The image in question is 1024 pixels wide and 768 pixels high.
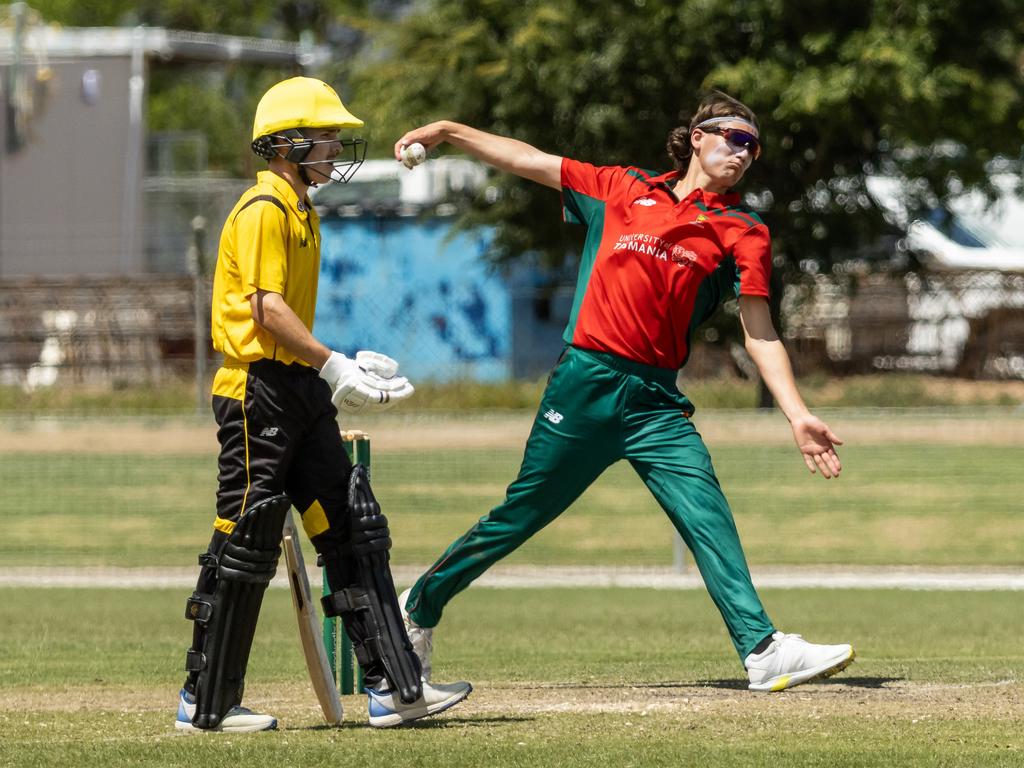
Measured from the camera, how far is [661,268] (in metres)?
6.67

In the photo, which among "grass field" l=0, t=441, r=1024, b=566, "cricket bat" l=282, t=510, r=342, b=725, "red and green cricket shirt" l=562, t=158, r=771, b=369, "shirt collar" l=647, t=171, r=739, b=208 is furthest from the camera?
"grass field" l=0, t=441, r=1024, b=566

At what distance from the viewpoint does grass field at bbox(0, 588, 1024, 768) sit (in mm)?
5512

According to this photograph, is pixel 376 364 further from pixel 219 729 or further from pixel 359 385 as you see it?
pixel 219 729

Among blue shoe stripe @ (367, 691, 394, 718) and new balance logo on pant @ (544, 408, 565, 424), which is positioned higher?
new balance logo on pant @ (544, 408, 565, 424)

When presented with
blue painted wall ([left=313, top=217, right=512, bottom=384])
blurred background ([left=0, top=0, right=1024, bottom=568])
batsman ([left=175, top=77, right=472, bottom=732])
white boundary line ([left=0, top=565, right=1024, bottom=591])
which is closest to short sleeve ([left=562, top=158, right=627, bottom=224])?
batsman ([left=175, top=77, right=472, bottom=732])

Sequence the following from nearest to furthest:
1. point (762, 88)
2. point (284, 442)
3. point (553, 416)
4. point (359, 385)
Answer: point (359, 385), point (284, 442), point (553, 416), point (762, 88)

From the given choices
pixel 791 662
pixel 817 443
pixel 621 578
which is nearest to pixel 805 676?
pixel 791 662

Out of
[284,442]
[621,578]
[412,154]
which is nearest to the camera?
[284,442]

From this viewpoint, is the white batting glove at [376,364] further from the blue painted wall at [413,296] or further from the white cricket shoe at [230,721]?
the blue painted wall at [413,296]

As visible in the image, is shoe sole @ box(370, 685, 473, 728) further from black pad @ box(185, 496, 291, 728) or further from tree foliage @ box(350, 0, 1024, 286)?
tree foliage @ box(350, 0, 1024, 286)

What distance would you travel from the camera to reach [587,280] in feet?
22.5

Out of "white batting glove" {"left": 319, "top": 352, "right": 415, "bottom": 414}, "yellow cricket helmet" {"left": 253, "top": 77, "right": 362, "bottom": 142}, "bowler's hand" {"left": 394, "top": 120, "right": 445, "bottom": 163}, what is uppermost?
"yellow cricket helmet" {"left": 253, "top": 77, "right": 362, "bottom": 142}

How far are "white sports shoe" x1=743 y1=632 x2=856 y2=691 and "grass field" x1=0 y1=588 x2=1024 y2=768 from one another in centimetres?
8

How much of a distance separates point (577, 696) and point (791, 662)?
82 centimetres
